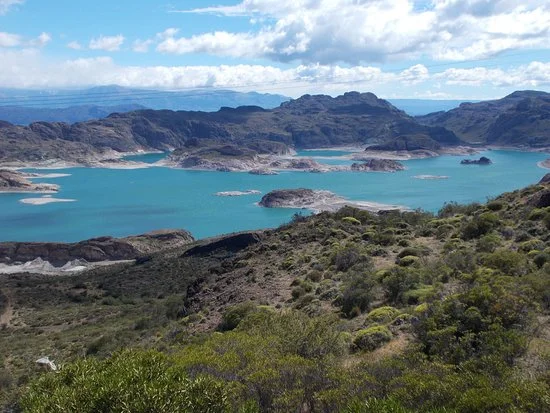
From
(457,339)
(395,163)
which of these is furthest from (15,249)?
(395,163)

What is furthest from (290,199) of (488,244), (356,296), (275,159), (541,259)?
(541,259)

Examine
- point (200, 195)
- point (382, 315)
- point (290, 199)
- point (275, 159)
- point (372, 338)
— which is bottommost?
point (200, 195)

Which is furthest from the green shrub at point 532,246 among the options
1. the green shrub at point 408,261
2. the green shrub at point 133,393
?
the green shrub at point 133,393

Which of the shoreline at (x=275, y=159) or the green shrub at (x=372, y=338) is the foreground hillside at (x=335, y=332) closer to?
the green shrub at (x=372, y=338)

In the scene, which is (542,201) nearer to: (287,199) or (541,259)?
(541,259)

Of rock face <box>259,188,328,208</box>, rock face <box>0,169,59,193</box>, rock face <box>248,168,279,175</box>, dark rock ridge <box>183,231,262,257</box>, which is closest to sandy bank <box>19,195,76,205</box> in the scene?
rock face <box>0,169,59,193</box>
